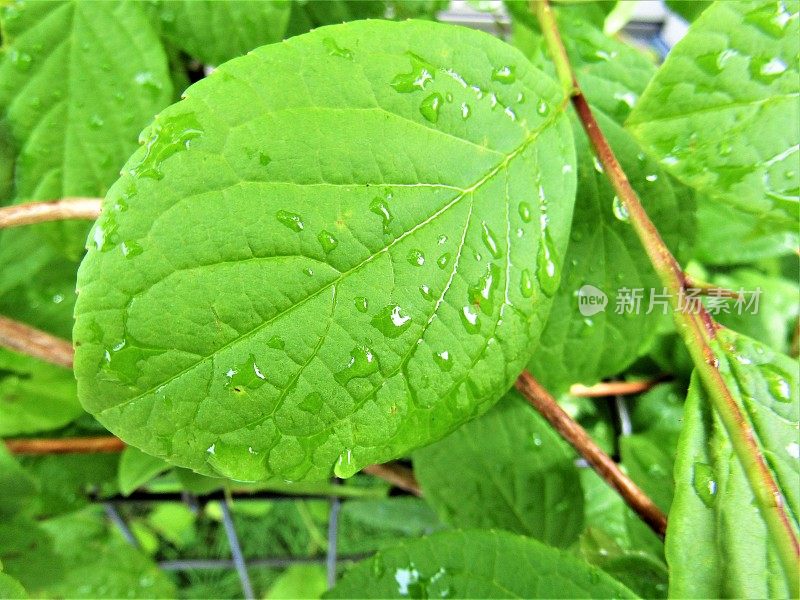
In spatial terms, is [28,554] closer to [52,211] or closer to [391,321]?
[52,211]

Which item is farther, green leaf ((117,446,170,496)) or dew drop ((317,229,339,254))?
green leaf ((117,446,170,496))

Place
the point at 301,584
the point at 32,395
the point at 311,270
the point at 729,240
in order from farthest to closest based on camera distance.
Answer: the point at 301,584 < the point at 729,240 < the point at 32,395 < the point at 311,270

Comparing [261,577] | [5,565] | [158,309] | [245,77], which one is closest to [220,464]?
[158,309]

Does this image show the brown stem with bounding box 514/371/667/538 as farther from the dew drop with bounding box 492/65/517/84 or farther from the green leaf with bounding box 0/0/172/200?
the green leaf with bounding box 0/0/172/200

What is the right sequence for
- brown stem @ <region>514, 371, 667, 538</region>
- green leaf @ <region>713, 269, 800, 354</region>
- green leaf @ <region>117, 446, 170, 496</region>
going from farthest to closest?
green leaf @ <region>713, 269, 800, 354</region> → green leaf @ <region>117, 446, 170, 496</region> → brown stem @ <region>514, 371, 667, 538</region>

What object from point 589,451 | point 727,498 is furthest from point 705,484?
point 589,451

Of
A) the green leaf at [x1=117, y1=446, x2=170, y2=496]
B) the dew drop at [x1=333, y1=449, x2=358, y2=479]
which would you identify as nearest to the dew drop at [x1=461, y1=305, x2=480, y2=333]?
the dew drop at [x1=333, y1=449, x2=358, y2=479]

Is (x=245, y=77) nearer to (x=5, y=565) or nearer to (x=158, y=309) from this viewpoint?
(x=158, y=309)
